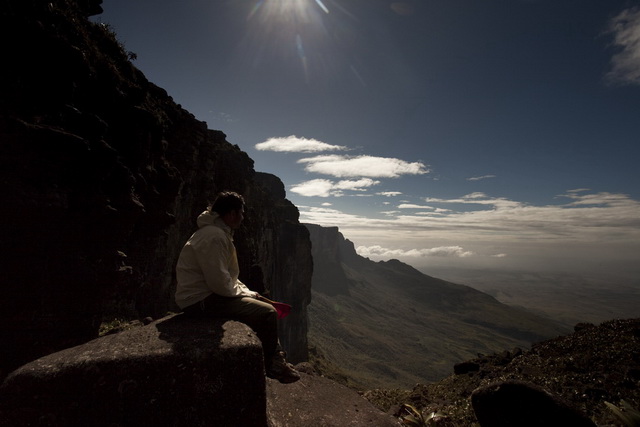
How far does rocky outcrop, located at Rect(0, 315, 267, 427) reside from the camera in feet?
14.0

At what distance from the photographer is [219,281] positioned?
19.9ft

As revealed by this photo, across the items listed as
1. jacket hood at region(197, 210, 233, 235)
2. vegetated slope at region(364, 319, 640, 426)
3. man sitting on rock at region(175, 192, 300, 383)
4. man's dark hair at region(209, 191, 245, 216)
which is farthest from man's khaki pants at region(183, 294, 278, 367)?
vegetated slope at region(364, 319, 640, 426)

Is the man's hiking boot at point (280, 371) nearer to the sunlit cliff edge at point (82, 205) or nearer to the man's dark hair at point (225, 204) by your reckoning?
the sunlit cliff edge at point (82, 205)

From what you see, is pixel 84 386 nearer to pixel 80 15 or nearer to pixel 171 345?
pixel 171 345

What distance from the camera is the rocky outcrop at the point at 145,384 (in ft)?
14.0

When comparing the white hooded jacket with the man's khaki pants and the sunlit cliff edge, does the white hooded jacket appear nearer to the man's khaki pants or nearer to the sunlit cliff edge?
the man's khaki pants

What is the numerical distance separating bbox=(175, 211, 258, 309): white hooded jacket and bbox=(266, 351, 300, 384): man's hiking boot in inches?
77.1

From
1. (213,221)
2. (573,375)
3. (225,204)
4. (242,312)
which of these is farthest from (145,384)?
(573,375)

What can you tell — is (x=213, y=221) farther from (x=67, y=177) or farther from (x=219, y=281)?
(x=67, y=177)

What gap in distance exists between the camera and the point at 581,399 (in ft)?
38.0

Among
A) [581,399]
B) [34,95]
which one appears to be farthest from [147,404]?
[581,399]

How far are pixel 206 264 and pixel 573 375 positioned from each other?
18.2 m

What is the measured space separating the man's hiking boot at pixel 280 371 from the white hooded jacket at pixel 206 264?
1958 mm

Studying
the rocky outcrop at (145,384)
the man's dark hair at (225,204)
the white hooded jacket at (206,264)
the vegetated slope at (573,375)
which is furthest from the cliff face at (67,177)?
the vegetated slope at (573,375)
